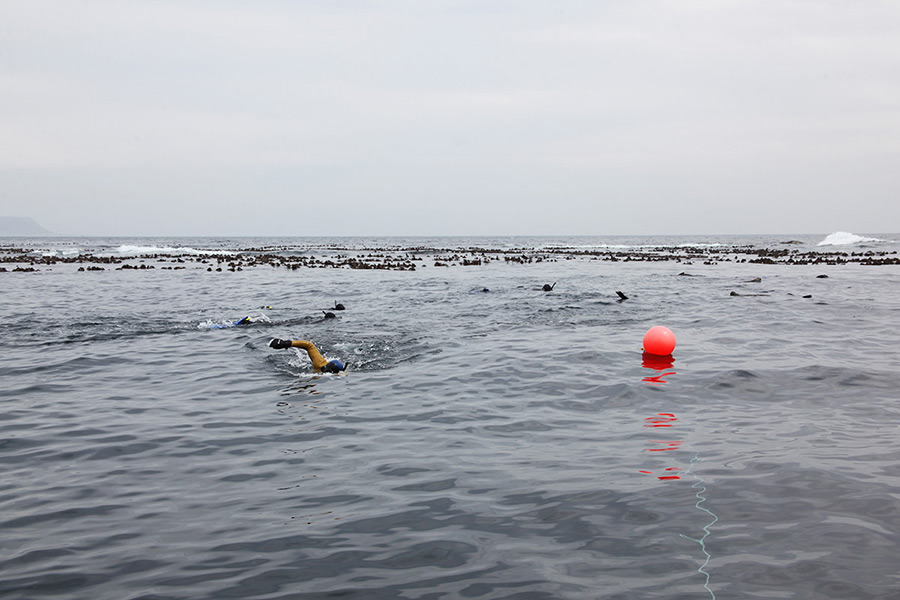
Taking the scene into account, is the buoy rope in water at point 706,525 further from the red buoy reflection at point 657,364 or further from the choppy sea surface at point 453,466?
the red buoy reflection at point 657,364

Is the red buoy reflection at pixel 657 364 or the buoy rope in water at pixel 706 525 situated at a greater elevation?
the red buoy reflection at pixel 657 364

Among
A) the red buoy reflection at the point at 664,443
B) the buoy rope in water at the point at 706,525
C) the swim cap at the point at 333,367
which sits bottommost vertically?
the buoy rope in water at the point at 706,525

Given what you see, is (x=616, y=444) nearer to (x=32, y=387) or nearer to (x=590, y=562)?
(x=590, y=562)

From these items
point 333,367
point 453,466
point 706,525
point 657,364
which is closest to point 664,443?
point 706,525

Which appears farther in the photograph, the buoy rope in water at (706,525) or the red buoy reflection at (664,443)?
the red buoy reflection at (664,443)

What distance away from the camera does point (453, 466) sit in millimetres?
6684

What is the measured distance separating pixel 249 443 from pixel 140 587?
3077mm

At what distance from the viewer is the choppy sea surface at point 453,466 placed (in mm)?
4629

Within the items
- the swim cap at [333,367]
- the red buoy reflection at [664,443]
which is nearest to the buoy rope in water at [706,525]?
the red buoy reflection at [664,443]

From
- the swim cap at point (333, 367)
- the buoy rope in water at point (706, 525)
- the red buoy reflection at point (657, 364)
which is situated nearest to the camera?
the buoy rope in water at point (706, 525)

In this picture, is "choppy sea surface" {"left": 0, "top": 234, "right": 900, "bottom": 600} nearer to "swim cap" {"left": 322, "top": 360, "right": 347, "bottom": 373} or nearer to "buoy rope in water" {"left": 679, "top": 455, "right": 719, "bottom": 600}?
"buoy rope in water" {"left": 679, "top": 455, "right": 719, "bottom": 600}

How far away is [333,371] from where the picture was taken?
11.3m

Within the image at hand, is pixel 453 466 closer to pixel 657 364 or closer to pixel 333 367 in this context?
pixel 333 367

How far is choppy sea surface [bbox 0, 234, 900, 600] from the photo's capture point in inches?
182
